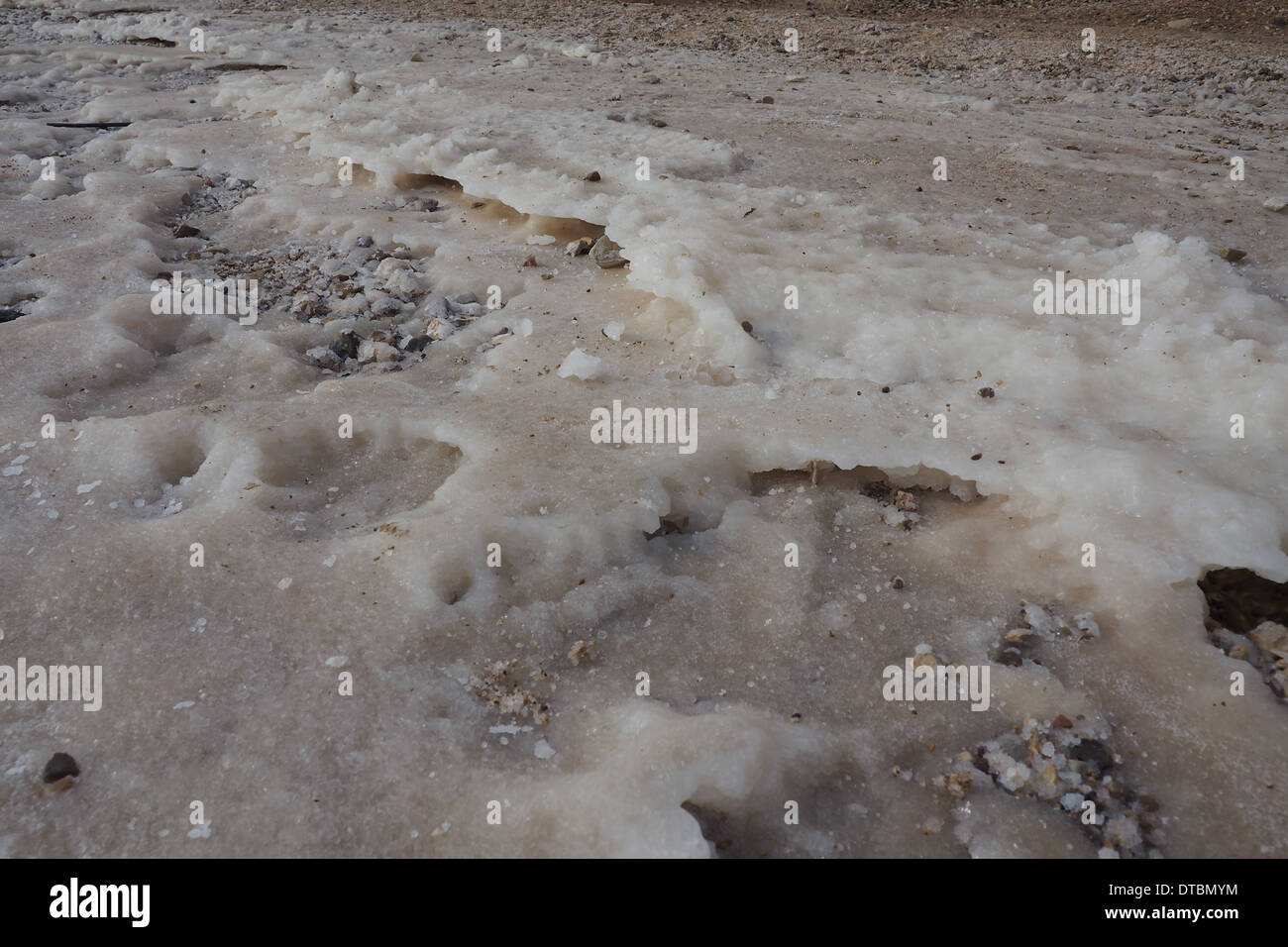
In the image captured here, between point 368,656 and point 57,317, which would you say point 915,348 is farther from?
point 57,317

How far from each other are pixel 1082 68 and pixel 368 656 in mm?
9343

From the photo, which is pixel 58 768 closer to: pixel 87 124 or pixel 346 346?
pixel 346 346

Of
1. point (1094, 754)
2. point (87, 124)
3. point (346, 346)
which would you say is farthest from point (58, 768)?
point (87, 124)

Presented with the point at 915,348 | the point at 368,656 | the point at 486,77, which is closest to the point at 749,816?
the point at 368,656

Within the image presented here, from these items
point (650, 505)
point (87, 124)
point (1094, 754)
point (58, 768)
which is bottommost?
point (58, 768)

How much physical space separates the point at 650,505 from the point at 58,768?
187 cm

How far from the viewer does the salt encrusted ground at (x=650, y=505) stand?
2234 millimetres

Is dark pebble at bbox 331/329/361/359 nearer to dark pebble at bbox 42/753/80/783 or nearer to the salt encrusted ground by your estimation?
the salt encrusted ground

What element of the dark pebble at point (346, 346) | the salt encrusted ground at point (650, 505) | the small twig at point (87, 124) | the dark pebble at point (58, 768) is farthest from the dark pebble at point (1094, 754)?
the small twig at point (87, 124)

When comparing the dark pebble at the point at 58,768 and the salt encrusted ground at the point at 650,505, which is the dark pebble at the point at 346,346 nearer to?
the salt encrusted ground at the point at 650,505

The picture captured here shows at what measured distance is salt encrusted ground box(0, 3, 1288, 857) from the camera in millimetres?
2234

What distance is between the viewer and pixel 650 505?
3.05 meters

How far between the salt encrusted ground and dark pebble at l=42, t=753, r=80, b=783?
43 mm

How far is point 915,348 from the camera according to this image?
3809 mm
